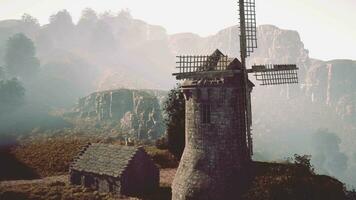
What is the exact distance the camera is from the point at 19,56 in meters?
126

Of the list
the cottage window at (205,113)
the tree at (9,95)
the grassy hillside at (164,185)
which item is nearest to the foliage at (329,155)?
the tree at (9,95)

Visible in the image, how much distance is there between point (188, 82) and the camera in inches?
964

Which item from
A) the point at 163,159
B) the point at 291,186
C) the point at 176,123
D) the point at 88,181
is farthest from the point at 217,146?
the point at 163,159

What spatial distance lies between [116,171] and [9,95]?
7766 centimetres

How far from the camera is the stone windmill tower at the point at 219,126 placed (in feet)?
74.8

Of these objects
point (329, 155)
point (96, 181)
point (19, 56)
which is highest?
point (19, 56)

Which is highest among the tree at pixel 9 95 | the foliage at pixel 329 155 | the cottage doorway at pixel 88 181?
the tree at pixel 9 95

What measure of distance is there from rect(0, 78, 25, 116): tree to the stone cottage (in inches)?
2786

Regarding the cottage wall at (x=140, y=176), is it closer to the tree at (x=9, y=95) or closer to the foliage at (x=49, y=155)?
the foliage at (x=49, y=155)

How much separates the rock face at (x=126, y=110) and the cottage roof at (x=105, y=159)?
48.7 metres

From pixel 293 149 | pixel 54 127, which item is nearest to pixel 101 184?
pixel 54 127

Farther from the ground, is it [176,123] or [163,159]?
[176,123]

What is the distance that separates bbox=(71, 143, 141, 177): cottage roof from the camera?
30.8 meters

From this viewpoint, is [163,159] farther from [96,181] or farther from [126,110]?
[126,110]
